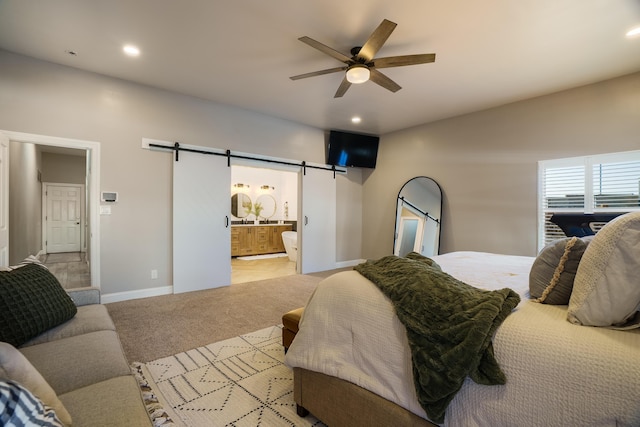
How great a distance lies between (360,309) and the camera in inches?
52.2

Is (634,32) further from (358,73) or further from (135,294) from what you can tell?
(135,294)

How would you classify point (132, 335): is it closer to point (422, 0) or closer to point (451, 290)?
point (451, 290)

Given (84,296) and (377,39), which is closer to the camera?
(84,296)

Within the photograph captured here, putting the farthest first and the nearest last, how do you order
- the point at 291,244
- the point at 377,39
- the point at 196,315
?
the point at 291,244 → the point at 196,315 → the point at 377,39

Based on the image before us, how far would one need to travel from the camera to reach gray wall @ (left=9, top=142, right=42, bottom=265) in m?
4.03

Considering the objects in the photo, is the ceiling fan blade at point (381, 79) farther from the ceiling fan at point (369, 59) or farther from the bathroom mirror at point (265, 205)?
the bathroom mirror at point (265, 205)

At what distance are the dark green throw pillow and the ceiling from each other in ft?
7.00

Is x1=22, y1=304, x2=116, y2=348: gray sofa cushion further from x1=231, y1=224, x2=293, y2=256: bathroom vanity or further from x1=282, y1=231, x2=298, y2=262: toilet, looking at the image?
x1=231, y1=224, x2=293, y2=256: bathroom vanity

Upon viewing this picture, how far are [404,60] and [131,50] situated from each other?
9.04 ft

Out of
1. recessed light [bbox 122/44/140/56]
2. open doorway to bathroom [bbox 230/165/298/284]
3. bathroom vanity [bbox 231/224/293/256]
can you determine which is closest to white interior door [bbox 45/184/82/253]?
open doorway to bathroom [bbox 230/165/298/284]

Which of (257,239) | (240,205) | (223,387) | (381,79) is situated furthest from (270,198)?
(223,387)

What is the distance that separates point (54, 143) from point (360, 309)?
157 inches

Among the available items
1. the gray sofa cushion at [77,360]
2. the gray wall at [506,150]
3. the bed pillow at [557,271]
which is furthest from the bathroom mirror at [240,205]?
the bed pillow at [557,271]

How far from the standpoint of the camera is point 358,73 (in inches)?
106
